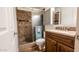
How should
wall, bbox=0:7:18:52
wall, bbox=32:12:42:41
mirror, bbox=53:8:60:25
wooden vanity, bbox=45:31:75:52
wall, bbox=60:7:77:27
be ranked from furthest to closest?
wall, bbox=32:12:42:41 → mirror, bbox=53:8:60:25 → wall, bbox=60:7:77:27 → wooden vanity, bbox=45:31:75:52 → wall, bbox=0:7:18:52

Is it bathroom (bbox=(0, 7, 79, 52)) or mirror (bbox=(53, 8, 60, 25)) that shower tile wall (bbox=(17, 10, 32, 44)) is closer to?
bathroom (bbox=(0, 7, 79, 52))

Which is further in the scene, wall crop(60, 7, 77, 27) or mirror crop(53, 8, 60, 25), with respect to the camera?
mirror crop(53, 8, 60, 25)

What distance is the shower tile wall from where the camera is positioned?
11.5 feet

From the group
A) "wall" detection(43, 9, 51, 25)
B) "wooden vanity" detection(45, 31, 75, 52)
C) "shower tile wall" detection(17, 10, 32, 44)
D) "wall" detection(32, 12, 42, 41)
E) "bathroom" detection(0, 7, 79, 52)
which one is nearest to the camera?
"wooden vanity" detection(45, 31, 75, 52)

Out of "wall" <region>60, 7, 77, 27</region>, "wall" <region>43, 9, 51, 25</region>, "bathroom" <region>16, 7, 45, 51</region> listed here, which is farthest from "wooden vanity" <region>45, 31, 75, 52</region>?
"bathroom" <region>16, 7, 45, 51</region>

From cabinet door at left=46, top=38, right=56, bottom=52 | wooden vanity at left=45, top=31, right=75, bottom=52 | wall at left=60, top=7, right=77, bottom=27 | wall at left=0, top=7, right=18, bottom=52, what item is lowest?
cabinet door at left=46, top=38, right=56, bottom=52

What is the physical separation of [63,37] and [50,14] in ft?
4.46

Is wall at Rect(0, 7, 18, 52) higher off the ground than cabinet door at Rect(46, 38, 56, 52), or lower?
higher

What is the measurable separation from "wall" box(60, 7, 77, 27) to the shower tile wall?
4.92ft
